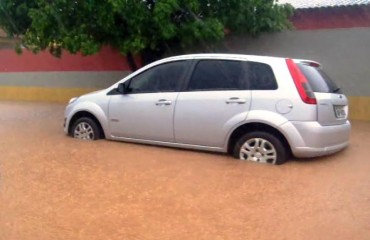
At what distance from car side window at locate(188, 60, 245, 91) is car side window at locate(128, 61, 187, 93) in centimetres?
25

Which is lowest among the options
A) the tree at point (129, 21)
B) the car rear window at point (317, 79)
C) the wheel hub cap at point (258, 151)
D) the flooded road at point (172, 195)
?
the flooded road at point (172, 195)

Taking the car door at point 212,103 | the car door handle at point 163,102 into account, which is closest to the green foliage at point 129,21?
the car door handle at point 163,102

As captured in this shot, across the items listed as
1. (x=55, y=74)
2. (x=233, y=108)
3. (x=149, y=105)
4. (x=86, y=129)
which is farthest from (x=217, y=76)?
(x=55, y=74)

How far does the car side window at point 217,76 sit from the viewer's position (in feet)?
20.6

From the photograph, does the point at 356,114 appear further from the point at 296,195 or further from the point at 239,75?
the point at 296,195

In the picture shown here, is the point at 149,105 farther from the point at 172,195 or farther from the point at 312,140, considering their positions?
the point at 312,140

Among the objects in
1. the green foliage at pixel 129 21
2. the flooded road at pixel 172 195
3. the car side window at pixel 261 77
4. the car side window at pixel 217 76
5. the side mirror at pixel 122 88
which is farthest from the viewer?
the green foliage at pixel 129 21

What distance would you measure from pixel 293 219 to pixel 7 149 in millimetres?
5004

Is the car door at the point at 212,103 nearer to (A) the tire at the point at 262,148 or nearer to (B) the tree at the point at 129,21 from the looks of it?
(A) the tire at the point at 262,148

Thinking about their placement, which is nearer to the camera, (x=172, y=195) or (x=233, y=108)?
(x=172, y=195)

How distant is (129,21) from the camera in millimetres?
9523

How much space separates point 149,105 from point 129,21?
3382 mm

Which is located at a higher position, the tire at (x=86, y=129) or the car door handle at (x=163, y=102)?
the car door handle at (x=163, y=102)

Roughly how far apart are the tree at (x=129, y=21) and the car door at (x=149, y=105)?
7.69 ft
